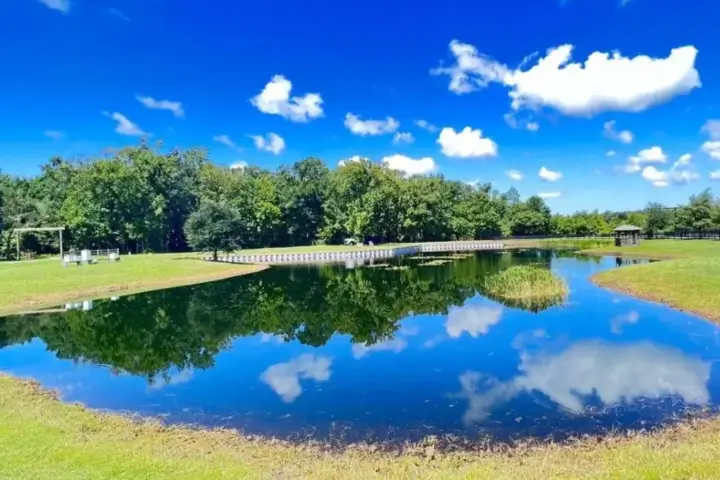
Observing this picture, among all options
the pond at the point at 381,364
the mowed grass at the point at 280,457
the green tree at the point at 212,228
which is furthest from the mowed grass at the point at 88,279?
the mowed grass at the point at 280,457

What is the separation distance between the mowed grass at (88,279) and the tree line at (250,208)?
10328 mm

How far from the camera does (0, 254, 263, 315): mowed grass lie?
29.3 metres

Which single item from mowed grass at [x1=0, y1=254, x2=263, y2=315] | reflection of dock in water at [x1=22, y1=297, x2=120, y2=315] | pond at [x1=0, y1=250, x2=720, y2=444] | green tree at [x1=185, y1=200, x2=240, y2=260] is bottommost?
pond at [x1=0, y1=250, x2=720, y2=444]

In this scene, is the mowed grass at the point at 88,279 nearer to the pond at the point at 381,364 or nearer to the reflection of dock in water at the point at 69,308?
the reflection of dock in water at the point at 69,308

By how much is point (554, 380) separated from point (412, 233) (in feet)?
292

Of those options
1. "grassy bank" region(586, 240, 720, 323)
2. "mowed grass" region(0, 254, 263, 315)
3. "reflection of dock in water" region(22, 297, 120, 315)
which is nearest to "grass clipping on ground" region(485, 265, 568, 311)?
"grassy bank" region(586, 240, 720, 323)

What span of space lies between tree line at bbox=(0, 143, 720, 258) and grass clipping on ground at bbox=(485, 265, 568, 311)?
108 feet

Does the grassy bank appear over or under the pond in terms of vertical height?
over

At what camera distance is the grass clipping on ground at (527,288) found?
92.8ft

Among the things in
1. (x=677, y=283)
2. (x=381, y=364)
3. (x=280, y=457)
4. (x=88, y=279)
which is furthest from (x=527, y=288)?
(x=88, y=279)

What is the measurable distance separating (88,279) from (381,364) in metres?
27.7

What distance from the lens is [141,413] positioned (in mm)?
11914

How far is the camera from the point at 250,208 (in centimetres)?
8325

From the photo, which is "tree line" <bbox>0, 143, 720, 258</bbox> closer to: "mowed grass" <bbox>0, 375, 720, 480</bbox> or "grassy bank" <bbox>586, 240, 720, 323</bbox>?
"grassy bank" <bbox>586, 240, 720, 323</bbox>
